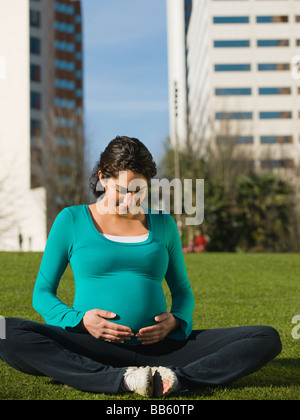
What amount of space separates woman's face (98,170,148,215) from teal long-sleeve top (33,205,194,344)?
6.8 inches

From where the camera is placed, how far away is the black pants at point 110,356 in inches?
136

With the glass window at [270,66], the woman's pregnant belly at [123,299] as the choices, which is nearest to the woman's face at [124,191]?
→ the woman's pregnant belly at [123,299]

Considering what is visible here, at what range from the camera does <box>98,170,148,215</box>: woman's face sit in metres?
3.50

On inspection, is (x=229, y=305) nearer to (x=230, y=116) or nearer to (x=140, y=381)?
(x=140, y=381)

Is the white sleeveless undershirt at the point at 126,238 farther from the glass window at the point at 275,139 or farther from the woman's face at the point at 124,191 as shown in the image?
the glass window at the point at 275,139

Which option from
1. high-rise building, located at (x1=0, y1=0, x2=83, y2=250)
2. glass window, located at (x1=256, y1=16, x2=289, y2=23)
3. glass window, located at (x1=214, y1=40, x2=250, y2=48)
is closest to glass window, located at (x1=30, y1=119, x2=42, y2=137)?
high-rise building, located at (x1=0, y1=0, x2=83, y2=250)

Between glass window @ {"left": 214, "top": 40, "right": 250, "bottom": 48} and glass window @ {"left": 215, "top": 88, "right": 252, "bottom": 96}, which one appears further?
glass window @ {"left": 214, "top": 40, "right": 250, "bottom": 48}

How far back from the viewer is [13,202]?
4222 cm

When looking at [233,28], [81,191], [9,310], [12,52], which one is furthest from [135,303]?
[233,28]

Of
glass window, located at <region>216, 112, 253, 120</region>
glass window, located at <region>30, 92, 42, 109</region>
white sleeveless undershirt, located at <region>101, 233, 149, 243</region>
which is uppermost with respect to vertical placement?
glass window, located at <region>30, 92, 42, 109</region>

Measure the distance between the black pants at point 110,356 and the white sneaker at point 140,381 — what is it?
12 centimetres

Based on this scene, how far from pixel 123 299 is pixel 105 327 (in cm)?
20

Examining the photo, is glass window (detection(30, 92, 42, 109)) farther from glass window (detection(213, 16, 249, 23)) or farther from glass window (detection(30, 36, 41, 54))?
glass window (detection(213, 16, 249, 23))

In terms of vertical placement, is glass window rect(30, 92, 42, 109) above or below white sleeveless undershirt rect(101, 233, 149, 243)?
above
